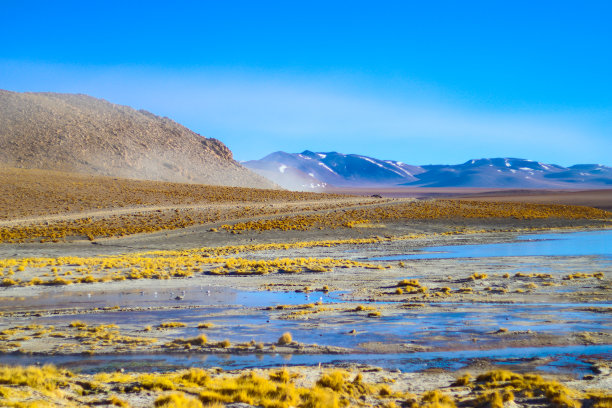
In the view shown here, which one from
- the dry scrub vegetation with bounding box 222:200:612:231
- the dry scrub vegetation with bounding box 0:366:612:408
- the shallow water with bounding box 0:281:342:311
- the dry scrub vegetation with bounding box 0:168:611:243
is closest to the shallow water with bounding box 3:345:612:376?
the dry scrub vegetation with bounding box 0:366:612:408

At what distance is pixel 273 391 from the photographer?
9.37 metres

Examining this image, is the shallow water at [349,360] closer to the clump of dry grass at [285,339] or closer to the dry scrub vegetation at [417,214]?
the clump of dry grass at [285,339]

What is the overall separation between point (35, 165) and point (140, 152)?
2636 cm

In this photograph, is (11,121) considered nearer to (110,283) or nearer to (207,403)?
(110,283)

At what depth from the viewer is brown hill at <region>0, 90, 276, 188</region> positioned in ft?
329

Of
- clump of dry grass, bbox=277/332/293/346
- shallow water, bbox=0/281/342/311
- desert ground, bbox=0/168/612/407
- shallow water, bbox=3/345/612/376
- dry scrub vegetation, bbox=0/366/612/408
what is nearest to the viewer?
dry scrub vegetation, bbox=0/366/612/408

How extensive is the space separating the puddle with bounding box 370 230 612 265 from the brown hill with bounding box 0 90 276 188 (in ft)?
257

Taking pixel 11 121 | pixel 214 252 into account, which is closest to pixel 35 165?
pixel 11 121

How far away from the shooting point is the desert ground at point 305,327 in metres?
9.57

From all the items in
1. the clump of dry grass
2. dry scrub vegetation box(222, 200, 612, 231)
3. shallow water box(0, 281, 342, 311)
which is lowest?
shallow water box(0, 281, 342, 311)

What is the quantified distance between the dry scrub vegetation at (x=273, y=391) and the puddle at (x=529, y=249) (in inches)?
909

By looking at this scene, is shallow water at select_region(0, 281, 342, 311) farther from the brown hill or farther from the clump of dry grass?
the brown hill

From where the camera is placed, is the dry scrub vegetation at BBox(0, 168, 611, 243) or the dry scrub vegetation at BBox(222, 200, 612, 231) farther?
the dry scrub vegetation at BBox(222, 200, 612, 231)

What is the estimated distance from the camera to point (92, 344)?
13.1 metres
